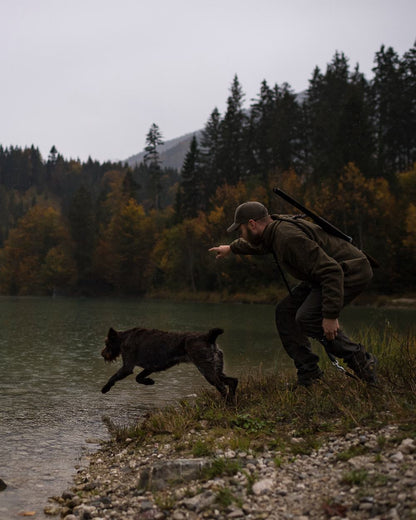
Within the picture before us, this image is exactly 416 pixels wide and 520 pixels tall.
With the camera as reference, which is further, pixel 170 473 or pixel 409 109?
pixel 409 109

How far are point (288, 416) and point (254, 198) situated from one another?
1955 inches

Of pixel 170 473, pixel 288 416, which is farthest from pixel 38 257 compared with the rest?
pixel 170 473

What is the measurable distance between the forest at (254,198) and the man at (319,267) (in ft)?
127

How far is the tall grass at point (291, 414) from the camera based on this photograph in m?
4.88

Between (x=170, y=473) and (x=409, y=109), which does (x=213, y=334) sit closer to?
(x=170, y=473)

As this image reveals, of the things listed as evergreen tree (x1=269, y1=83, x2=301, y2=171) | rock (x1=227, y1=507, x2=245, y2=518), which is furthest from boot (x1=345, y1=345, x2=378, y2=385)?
evergreen tree (x1=269, y1=83, x2=301, y2=171)

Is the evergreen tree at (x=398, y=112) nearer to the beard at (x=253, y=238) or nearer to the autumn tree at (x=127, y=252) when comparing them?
the autumn tree at (x=127, y=252)

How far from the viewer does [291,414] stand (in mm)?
5555

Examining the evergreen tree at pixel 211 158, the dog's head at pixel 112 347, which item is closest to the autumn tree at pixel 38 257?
the evergreen tree at pixel 211 158

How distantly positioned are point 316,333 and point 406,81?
67.7 m

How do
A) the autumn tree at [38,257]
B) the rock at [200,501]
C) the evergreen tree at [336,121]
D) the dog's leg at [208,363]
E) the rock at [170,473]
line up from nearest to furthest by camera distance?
the rock at [200,501], the rock at [170,473], the dog's leg at [208,363], the evergreen tree at [336,121], the autumn tree at [38,257]

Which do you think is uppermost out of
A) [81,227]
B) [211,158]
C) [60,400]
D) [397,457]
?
[211,158]

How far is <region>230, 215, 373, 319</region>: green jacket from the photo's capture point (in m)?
5.32

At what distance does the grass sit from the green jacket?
3.27 feet
